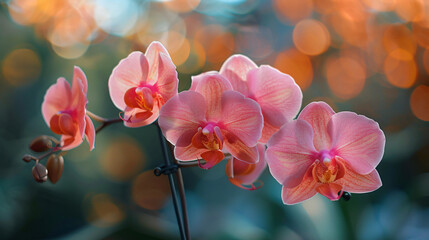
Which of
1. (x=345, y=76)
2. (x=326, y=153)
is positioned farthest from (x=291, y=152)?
(x=345, y=76)

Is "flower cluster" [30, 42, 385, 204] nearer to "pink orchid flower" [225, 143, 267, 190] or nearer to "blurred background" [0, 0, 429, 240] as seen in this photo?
"pink orchid flower" [225, 143, 267, 190]

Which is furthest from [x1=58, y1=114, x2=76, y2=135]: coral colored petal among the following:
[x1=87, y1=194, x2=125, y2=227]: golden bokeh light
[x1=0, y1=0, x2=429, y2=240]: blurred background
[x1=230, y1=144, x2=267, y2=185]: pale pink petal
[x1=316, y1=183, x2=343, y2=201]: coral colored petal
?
[x1=87, y1=194, x2=125, y2=227]: golden bokeh light

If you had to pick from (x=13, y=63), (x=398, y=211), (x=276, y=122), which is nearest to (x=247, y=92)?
(x=276, y=122)

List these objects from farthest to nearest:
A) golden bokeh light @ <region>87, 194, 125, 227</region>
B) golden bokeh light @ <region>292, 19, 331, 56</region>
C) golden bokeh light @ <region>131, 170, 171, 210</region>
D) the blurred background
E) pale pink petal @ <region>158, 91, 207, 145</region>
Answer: golden bokeh light @ <region>292, 19, 331, 56</region>, golden bokeh light @ <region>131, 170, 171, 210</region>, golden bokeh light @ <region>87, 194, 125, 227</region>, the blurred background, pale pink petal @ <region>158, 91, 207, 145</region>

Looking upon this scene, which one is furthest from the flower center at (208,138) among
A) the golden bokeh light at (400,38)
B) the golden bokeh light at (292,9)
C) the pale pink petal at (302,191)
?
the golden bokeh light at (400,38)

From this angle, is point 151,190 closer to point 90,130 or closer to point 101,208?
point 101,208

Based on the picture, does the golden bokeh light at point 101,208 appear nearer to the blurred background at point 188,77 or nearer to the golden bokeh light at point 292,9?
the blurred background at point 188,77

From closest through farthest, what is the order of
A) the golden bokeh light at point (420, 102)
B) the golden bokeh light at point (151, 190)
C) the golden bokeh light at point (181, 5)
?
the golden bokeh light at point (151, 190) < the golden bokeh light at point (181, 5) < the golden bokeh light at point (420, 102)

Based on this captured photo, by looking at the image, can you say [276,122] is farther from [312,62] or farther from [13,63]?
[13,63]
